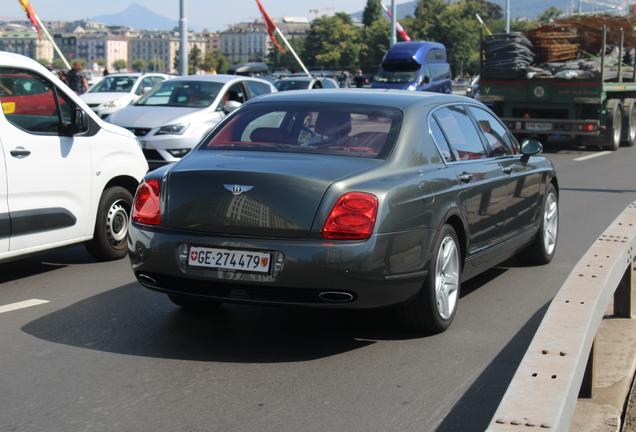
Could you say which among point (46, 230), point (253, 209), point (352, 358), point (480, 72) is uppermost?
point (480, 72)

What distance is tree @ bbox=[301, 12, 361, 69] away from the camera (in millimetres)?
161000

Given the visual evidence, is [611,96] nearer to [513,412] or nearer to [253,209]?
[253,209]

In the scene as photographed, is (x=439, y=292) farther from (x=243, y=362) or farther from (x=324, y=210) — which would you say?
(x=243, y=362)

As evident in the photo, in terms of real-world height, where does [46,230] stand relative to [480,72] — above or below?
below

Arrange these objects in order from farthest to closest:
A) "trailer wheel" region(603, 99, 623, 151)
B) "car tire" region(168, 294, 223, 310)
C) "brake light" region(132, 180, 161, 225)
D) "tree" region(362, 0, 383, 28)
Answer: "tree" region(362, 0, 383, 28)
"trailer wheel" region(603, 99, 623, 151)
"car tire" region(168, 294, 223, 310)
"brake light" region(132, 180, 161, 225)

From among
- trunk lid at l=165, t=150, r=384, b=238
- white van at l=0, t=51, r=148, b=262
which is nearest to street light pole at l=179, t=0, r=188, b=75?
white van at l=0, t=51, r=148, b=262

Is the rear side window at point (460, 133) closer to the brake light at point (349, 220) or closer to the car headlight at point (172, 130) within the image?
the brake light at point (349, 220)

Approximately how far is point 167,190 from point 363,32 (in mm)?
159195

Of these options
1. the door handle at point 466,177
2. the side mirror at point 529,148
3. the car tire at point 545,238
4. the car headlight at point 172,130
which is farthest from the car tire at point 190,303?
the car headlight at point 172,130

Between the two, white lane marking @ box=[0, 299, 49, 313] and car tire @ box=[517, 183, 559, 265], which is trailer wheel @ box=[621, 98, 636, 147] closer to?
car tire @ box=[517, 183, 559, 265]

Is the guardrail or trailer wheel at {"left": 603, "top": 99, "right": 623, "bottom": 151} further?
trailer wheel at {"left": 603, "top": 99, "right": 623, "bottom": 151}

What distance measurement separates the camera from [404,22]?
476ft

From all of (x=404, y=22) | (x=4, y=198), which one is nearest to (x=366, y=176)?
(x=4, y=198)

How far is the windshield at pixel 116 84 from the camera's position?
952 inches
